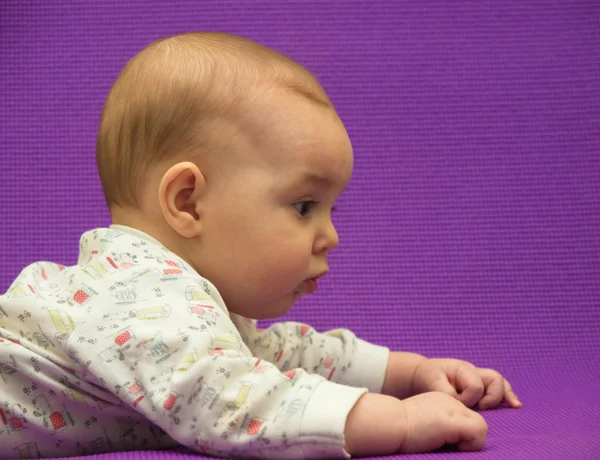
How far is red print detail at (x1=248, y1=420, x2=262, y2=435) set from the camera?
86cm

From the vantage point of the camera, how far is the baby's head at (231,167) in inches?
41.2

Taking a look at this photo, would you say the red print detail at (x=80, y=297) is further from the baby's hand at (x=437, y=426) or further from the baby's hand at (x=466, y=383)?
the baby's hand at (x=466, y=383)

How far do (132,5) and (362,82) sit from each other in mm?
515

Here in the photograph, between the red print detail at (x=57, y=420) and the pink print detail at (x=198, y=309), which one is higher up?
the pink print detail at (x=198, y=309)

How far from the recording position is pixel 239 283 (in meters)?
1.07

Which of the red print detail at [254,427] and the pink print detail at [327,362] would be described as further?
the pink print detail at [327,362]

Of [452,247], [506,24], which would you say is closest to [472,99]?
[506,24]

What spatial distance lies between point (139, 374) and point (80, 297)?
134 millimetres

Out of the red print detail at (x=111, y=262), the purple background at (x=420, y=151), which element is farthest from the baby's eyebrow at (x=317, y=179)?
the purple background at (x=420, y=151)

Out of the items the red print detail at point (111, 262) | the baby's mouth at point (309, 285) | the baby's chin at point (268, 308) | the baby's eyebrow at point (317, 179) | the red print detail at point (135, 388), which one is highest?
the baby's eyebrow at point (317, 179)

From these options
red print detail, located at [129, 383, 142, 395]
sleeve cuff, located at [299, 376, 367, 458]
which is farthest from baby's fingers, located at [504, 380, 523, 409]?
red print detail, located at [129, 383, 142, 395]

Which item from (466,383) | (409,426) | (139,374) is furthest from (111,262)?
(466,383)

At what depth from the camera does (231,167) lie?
1045 millimetres

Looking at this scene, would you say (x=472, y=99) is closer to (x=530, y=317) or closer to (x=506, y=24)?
(x=506, y=24)
